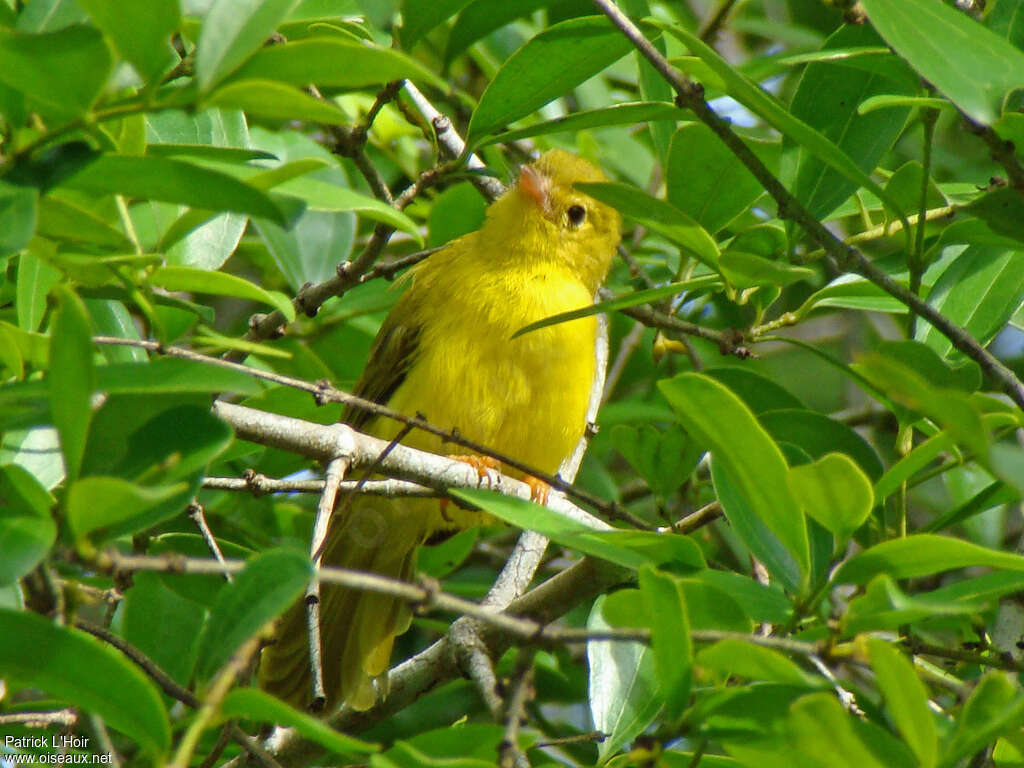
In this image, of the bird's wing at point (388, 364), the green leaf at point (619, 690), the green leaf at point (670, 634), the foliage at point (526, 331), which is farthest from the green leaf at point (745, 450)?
the bird's wing at point (388, 364)

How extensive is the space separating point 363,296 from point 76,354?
7.66 ft

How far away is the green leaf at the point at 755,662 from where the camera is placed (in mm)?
1677

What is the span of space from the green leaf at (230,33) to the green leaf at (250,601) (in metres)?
0.65

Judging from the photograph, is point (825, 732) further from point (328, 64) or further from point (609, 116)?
point (609, 116)

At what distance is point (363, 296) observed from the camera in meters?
3.89

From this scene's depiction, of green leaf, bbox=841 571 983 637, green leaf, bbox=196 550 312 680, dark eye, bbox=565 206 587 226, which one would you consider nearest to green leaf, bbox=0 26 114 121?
green leaf, bbox=196 550 312 680

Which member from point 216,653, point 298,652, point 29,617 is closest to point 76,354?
point 29,617

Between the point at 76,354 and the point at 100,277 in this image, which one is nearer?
the point at 76,354

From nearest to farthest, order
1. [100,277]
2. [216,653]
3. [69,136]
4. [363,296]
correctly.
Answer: [216,653] < [69,136] < [100,277] < [363,296]

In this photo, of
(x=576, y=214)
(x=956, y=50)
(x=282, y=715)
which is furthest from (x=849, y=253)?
(x=576, y=214)

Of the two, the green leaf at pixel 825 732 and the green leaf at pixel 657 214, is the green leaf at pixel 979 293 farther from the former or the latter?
the green leaf at pixel 825 732

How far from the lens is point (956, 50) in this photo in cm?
199

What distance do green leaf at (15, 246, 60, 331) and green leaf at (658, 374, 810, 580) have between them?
128 cm

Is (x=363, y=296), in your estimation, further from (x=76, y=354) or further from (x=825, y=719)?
(x=825, y=719)
